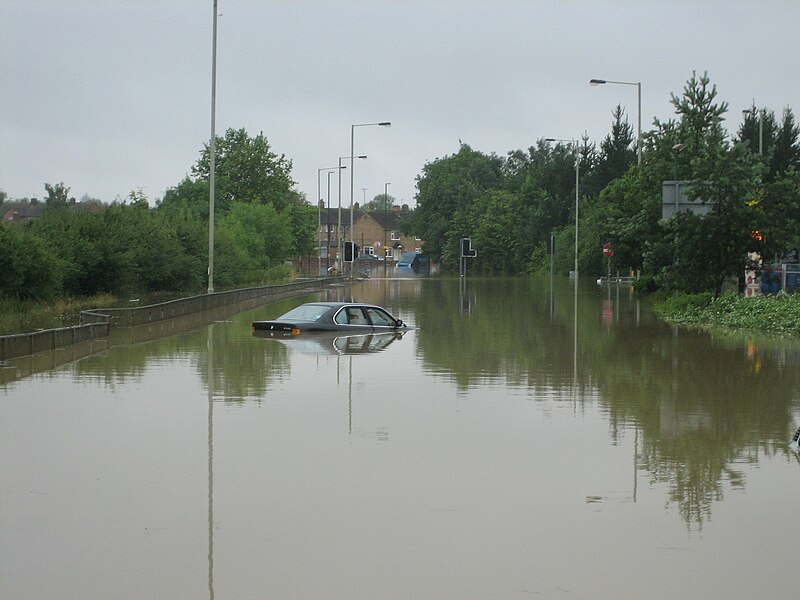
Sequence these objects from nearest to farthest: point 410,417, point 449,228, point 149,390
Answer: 1. point 410,417
2. point 149,390
3. point 449,228

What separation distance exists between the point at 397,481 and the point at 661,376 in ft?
34.1

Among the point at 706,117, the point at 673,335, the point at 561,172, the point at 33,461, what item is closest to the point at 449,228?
the point at 561,172

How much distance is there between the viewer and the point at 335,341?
27797 millimetres

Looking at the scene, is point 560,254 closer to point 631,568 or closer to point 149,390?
point 149,390

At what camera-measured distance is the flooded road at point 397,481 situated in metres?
7.64

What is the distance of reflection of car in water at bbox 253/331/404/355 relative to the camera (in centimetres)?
2522

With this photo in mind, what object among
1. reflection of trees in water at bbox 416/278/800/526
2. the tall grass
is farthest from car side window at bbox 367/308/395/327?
the tall grass

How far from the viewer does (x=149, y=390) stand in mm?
17516

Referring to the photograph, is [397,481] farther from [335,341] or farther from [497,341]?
[497,341]

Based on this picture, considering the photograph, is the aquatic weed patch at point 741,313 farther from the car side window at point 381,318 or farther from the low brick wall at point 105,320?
the low brick wall at point 105,320

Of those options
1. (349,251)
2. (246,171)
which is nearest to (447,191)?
(246,171)

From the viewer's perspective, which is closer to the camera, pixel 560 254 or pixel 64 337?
pixel 64 337

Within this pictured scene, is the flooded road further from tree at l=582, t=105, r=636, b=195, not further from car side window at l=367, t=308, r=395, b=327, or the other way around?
tree at l=582, t=105, r=636, b=195

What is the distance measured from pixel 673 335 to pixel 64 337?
1476 cm
